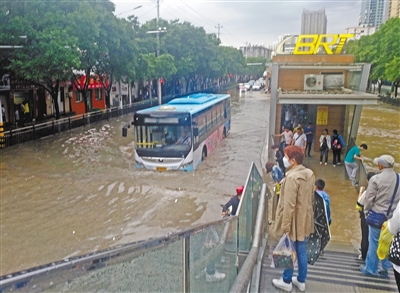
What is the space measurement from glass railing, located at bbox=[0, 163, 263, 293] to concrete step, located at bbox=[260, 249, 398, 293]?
3.09ft

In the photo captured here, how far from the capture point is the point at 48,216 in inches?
449

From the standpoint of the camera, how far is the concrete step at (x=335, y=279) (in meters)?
4.92

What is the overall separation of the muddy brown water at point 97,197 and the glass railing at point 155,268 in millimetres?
5647


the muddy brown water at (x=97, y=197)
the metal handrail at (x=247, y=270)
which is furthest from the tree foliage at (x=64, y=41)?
the metal handrail at (x=247, y=270)

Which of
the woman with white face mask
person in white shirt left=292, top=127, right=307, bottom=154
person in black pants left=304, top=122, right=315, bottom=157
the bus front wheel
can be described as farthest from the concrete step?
the bus front wheel

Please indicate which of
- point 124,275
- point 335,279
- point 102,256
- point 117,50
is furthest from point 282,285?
point 117,50

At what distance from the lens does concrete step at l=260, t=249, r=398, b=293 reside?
4.92m

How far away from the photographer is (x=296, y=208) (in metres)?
4.58

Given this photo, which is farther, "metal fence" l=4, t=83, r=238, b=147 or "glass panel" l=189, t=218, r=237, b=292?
"metal fence" l=4, t=83, r=238, b=147

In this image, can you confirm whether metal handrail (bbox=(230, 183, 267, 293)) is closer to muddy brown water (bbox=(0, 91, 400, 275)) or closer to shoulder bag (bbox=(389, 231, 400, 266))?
shoulder bag (bbox=(389, 231, 400, 266))

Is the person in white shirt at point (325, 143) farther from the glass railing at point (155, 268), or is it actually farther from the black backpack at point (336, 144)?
the glass railing at point (155, 268)

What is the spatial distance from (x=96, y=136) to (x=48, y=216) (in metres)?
13.9

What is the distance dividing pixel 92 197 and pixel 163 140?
12.5 feet

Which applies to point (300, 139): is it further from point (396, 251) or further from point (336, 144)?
point (396, 251)
